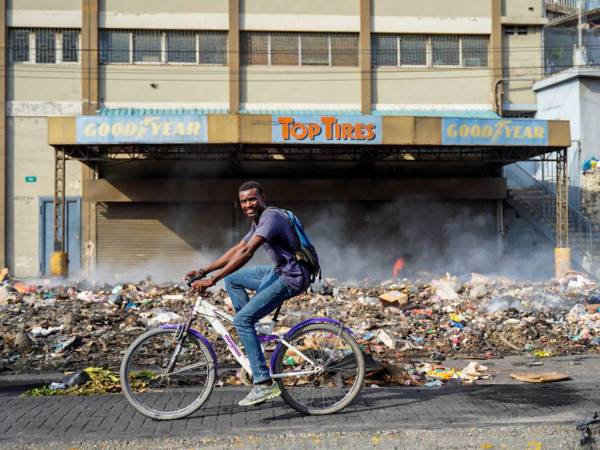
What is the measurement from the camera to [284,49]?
23.6m

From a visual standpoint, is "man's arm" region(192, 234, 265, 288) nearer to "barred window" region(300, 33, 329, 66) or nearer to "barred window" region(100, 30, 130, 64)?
"barred window" region(300, 33, 329, 66)

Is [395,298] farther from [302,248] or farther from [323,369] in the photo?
[302,248]

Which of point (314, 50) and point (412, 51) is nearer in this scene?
point (314, 50)

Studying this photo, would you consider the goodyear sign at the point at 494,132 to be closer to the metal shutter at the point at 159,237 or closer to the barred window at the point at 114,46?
the metal shutter at the point at 159,237

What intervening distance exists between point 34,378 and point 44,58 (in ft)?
58.3

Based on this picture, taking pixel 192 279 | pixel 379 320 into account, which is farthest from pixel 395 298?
pixel 192 279

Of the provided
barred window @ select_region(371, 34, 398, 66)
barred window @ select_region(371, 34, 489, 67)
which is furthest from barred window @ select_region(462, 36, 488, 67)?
barred window @ select_region(371, 34, 398, 66)

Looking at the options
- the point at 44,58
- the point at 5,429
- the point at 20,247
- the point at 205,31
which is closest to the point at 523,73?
the point at 205,31

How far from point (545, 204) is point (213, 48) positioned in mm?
13317

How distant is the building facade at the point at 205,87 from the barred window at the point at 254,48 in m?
0.04

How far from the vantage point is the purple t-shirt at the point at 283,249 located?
510cm

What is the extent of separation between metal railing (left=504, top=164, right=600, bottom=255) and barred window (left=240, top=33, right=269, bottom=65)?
33.3 feet

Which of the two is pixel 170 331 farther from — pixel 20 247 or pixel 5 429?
pixel 20 247

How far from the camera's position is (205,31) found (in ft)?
76.5
